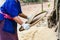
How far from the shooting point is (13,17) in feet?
14.3

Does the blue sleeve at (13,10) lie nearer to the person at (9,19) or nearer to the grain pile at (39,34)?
the person at (9,19)

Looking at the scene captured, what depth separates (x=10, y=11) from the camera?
14.3 feet

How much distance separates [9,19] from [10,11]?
9.2 inches

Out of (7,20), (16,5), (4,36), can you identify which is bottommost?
(4,36)

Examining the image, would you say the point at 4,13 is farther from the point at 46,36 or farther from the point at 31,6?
the point at 31,6

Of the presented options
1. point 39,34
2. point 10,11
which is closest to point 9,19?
point 10,11

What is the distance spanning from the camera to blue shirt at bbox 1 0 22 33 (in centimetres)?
431

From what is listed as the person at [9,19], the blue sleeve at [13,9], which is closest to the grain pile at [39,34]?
the person at [9,19]

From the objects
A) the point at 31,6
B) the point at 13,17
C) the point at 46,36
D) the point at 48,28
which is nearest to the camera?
the point at 13,17

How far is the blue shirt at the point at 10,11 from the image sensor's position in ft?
14.1

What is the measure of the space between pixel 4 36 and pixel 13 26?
0.89 ft

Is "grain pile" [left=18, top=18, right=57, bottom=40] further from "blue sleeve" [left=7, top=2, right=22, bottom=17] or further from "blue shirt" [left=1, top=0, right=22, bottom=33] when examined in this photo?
"blue sleeve" [left=7, top=2, right=22, bottom=17]

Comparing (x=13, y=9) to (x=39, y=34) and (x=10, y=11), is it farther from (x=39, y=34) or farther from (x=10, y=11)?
(x=39, y=34)

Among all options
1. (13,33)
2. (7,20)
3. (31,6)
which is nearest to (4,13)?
(7,20)
